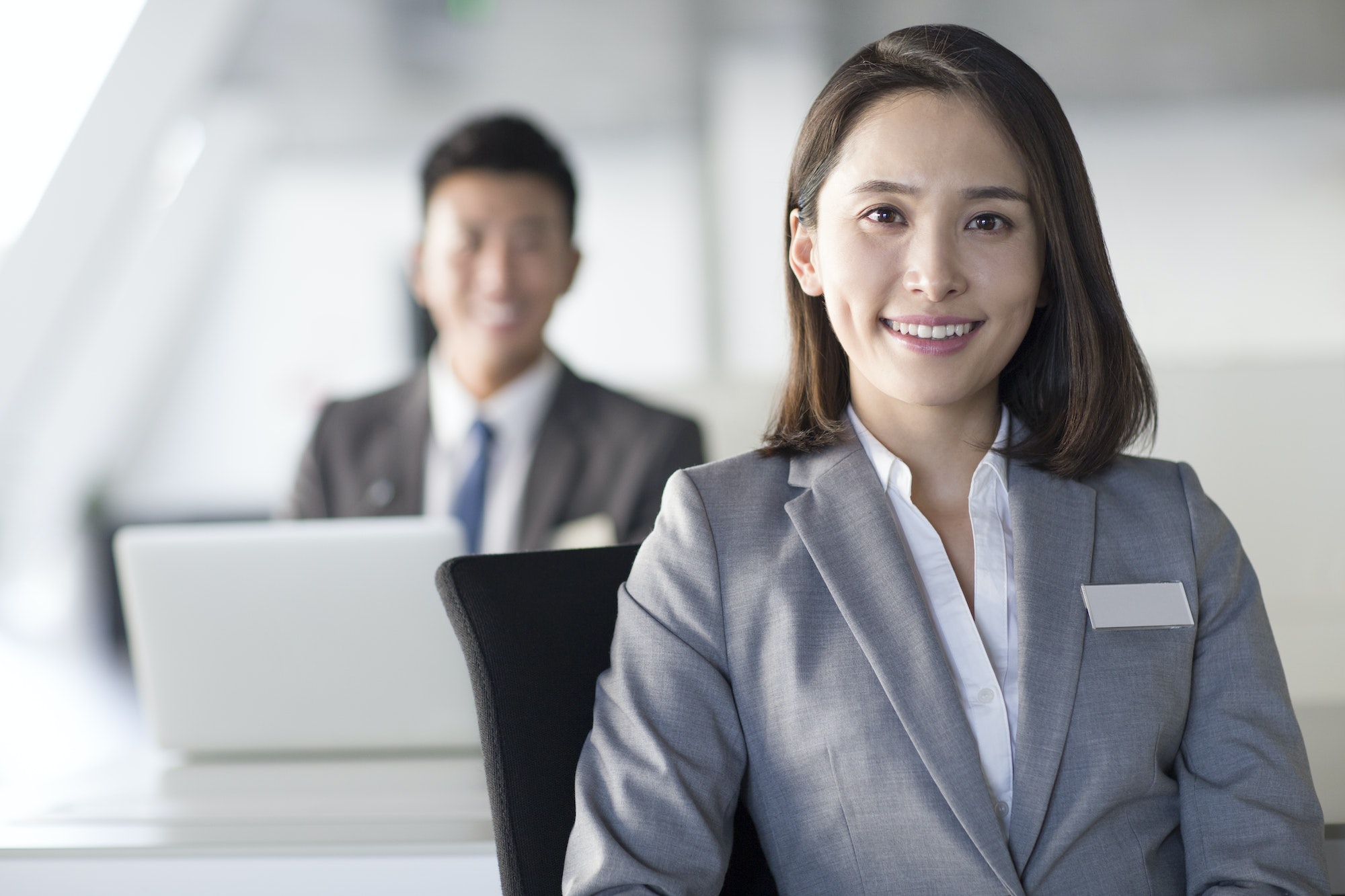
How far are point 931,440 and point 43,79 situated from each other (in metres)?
4.46

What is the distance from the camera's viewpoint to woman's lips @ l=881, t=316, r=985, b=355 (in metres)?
1.20

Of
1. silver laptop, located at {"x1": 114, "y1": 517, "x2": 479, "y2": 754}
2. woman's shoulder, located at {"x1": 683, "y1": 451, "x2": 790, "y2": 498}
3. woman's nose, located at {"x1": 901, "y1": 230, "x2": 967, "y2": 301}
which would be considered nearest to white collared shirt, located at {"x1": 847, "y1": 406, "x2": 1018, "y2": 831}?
woman's shoulder, located at {"x1": 683, "y1": 451, "x2": 790, "y2": 498}

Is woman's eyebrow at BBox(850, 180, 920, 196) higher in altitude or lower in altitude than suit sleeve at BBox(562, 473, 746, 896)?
higher

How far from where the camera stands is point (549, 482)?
11.0ft

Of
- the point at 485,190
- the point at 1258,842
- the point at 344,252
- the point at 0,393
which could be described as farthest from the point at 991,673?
the point at 0,393

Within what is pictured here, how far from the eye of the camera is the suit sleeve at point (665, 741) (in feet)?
3.59

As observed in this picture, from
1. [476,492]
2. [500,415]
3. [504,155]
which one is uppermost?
[504,155]

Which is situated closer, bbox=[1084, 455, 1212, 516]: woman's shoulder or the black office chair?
the black office chair

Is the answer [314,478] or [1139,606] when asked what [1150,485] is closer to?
[1139,606]

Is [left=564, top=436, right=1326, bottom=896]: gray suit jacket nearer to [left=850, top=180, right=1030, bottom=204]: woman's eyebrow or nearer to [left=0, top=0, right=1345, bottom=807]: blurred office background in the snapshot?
[left=850, top=180, right=1030, bottom=204]: woman's eyebrow

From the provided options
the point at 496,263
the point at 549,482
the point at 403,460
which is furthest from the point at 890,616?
the point at 403,460

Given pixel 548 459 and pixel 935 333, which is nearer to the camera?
pixel 935 333

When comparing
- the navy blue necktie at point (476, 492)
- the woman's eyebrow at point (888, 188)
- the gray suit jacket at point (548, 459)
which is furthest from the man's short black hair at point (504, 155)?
the woman's eyebrow at point (888, 188)

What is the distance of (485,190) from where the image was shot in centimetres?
349
